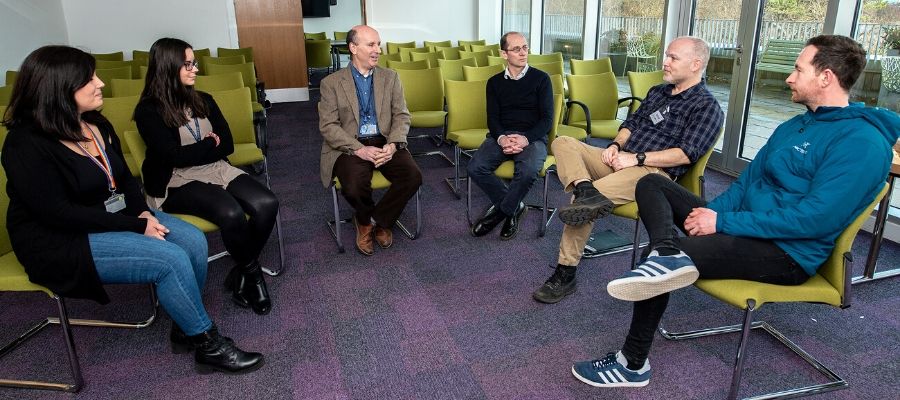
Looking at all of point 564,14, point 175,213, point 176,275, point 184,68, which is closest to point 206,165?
point 175,213

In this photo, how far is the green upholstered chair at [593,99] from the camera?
4.59 m

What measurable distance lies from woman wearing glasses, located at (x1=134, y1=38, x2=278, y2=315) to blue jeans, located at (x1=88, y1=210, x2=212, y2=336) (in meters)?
0.45

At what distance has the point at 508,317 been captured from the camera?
2.71 meters

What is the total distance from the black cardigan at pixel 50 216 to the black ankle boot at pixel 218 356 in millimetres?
395

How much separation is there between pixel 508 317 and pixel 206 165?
1722 mm

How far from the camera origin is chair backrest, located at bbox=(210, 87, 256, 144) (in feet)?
12.0

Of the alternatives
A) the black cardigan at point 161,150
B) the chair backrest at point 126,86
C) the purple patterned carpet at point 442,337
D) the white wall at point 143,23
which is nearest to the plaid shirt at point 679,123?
the purple patterned carpet at point 442,337

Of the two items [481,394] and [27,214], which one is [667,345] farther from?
[27,214]

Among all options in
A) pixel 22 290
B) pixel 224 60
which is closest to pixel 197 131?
pixel 22 290

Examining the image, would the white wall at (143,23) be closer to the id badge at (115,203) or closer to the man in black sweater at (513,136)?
the man in black sweater at (513,136)

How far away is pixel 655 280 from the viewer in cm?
187

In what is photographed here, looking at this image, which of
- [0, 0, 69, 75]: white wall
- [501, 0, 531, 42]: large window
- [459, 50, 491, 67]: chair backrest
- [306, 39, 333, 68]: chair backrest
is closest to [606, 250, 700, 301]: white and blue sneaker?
[459, 50, 491, 67]: chair backrest

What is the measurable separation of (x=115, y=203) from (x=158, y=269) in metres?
0.43

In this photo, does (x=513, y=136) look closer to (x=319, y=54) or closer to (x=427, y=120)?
(x=427, y=120)
